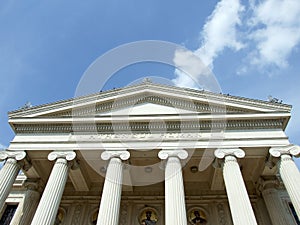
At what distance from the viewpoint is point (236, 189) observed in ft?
48.2

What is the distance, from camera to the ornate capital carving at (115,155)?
1662cm

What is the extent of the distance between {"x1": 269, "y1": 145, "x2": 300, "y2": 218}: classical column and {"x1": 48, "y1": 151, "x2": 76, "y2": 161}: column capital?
11.5 metres

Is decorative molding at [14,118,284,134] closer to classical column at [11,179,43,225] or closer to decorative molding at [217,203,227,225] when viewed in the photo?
classical column at [11,179,43,225]

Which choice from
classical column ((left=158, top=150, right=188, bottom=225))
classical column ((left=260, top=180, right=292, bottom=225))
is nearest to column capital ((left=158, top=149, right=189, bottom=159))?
classical column ((left=158, top=150, right=188, bottom=225))

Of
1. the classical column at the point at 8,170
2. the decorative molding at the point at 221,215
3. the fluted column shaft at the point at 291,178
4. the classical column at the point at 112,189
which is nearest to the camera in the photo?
the classical column at the point at 112,189

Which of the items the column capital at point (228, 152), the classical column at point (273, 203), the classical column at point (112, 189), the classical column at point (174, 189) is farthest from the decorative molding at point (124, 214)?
the classical column at point (273, 203)

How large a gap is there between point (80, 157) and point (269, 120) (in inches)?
468

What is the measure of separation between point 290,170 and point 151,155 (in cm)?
775

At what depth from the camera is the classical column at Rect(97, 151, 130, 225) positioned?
13.8 meters

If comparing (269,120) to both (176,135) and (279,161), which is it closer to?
(279,161)

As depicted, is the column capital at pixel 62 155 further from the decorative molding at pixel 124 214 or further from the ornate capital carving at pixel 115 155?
the decorative molding at pixel 124 214

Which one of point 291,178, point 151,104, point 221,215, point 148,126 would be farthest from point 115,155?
point 291,178

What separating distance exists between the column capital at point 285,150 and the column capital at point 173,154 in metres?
4.89

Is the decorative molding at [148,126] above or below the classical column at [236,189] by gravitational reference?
above
